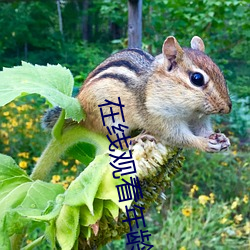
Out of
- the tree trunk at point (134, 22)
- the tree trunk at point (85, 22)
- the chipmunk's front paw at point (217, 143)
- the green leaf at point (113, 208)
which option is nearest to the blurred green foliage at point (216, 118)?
the tree trunk at point (134, 22)

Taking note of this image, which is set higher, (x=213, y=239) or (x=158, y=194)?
(x=158, y=194)

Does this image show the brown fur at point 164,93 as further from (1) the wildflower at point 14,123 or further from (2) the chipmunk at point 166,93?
(1) the wildflower at point 14,123

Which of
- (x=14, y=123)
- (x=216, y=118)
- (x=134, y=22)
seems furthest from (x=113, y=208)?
(x=14, y=123)

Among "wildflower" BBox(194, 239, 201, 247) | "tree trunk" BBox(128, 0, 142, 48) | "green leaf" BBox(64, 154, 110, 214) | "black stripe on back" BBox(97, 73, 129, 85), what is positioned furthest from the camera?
"wildflower" BBox(194, 239, 201, 247)

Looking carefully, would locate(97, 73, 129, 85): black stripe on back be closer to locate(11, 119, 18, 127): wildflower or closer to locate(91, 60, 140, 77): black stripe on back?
locate(91, 60, 140, 77): black stripe on back

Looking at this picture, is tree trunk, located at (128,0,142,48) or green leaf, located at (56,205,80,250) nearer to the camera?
green leaf, located at (56,205,80,250)

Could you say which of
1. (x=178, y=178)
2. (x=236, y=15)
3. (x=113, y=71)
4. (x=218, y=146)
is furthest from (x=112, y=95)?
(x=178, y=178)

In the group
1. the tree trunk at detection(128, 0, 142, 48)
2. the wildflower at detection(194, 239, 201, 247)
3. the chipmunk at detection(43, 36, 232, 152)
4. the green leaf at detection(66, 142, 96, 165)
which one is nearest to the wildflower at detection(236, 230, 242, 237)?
the wildflower at detection(194, 239, 201, 247)

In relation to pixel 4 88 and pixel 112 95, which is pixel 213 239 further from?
pixel 4 88

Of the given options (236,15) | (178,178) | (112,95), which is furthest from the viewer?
(178,178)

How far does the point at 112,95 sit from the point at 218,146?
0.19 metres

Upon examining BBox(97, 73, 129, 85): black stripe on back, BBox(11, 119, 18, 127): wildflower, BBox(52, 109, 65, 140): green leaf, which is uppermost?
BBox(97, 73, 129, 85): black stripe on back

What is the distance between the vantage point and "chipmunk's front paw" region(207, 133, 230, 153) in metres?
0.57

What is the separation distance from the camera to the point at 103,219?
0.49 meters
